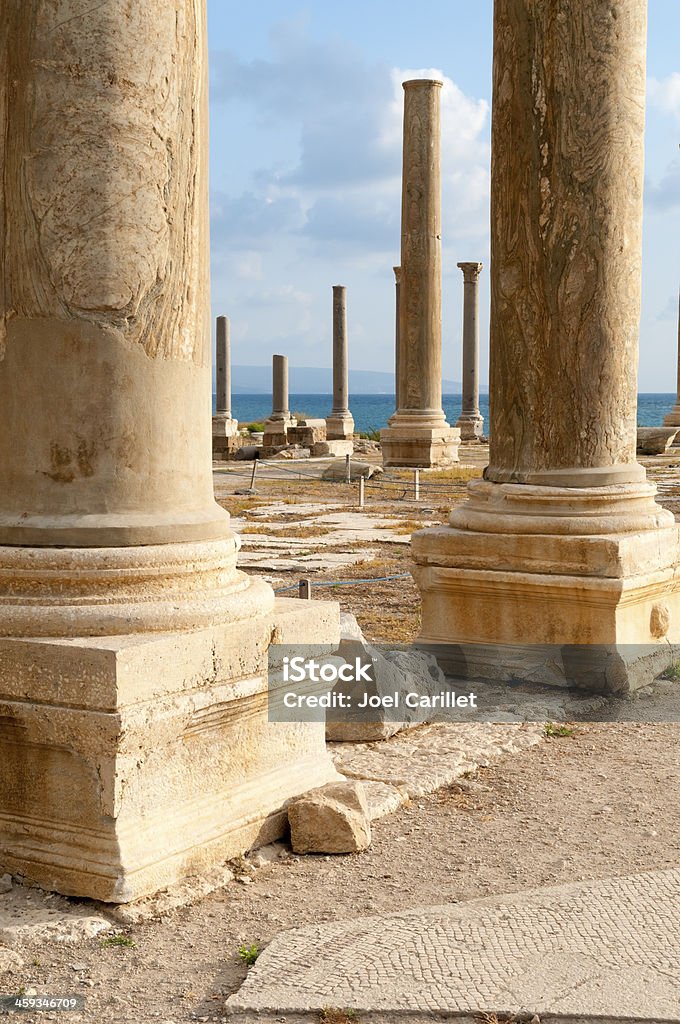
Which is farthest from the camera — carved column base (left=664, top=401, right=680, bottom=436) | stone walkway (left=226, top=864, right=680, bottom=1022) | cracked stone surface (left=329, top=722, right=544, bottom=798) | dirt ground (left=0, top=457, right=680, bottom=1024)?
carved column base (left=664, top=401, right=680, bottom=436)

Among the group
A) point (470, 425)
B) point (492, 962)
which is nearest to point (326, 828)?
point (492, 962)

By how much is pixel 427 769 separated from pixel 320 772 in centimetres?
65

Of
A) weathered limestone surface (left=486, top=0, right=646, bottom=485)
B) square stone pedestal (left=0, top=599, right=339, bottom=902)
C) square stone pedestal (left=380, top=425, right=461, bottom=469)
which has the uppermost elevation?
weathered limestone surface (left=486, top=0, right=646, bottom=485)

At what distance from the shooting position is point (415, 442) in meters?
22.5

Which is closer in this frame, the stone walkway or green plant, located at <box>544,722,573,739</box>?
the stone walkway

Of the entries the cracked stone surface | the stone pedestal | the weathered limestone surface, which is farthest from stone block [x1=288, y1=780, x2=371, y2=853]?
the stone pedestal

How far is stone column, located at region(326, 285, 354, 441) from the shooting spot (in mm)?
35844

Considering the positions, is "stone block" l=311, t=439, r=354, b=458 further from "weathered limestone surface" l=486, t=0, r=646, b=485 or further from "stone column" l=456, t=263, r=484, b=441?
"weathered limestone surface" l=486, t=0, r=646, b=485

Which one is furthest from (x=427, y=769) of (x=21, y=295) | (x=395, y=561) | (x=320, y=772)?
(x=395, y=561)

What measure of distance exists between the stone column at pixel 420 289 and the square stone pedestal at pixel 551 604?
15.9m

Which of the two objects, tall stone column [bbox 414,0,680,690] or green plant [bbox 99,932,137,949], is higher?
tall stone column [bbox 414,0,680,690]

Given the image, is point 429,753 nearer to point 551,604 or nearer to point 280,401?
point 551,604

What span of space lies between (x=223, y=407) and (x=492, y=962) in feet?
102

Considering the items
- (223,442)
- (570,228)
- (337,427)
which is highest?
(570,228)
